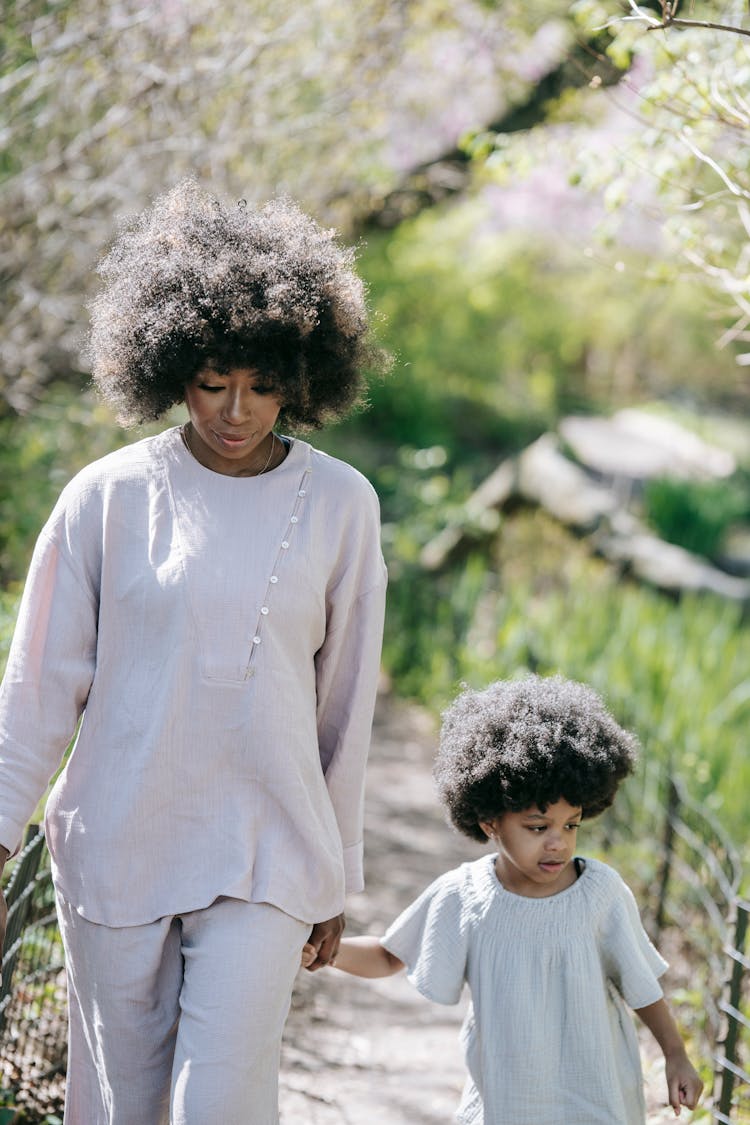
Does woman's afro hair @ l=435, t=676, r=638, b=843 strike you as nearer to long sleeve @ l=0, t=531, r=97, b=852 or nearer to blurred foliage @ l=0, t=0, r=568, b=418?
long sleeve @ l=0, t=531, r=97, b=852

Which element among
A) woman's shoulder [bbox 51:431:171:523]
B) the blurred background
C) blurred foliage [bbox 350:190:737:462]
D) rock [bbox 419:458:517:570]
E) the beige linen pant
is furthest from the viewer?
blurred foliage [bbox 350:190:737:462]

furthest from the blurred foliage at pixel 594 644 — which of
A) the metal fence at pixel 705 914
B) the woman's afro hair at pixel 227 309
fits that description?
the woman's afro hair at pixel 227 309

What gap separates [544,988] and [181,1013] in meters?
0.66

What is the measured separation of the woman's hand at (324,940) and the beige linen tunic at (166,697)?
135mm

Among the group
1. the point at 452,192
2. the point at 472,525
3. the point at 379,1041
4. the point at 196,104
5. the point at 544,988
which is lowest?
the point at 472,525

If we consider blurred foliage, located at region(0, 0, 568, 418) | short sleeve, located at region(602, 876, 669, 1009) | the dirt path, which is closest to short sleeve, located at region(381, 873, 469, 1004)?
short sleeve, located at region(602, 876, 669, 1009)

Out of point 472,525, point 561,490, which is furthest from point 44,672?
point 561,490

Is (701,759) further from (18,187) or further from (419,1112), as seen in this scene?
(18,187)

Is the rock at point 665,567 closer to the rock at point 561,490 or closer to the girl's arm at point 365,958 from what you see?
the rock at point 561,490

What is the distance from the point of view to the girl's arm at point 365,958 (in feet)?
8.36

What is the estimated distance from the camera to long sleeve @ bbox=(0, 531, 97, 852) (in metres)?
2.13

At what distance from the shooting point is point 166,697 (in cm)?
212

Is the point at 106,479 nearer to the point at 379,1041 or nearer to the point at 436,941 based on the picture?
the point at 436,941

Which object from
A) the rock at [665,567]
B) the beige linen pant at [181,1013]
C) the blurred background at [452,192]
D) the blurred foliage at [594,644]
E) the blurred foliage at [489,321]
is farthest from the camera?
the blurred foliage at [489,321]
